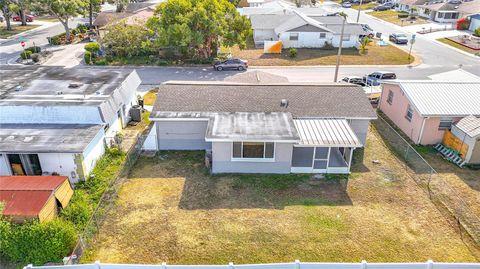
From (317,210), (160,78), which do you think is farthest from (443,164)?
(160,78)

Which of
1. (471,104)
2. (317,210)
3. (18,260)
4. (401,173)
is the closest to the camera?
(18,260)

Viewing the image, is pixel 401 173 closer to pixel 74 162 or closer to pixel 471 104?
pixel 471 104

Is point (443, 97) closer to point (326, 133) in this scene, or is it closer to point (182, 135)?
point (326, 133)

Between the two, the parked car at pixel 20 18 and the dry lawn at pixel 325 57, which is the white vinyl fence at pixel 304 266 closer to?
the dry lawn at pixel 325 57

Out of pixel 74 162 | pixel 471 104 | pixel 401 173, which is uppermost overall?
pixel 471 104

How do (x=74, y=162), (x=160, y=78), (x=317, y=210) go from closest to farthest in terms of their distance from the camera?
1. (x=317, y=210)
2. (x=74, y=162)
3. (x=160, y=78)

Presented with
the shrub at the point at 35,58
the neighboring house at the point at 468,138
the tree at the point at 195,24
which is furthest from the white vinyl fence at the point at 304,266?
the shrub at the point at 35,58
